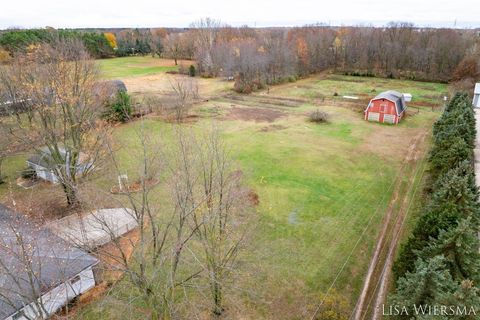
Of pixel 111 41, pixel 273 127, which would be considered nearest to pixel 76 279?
pixel 273 127

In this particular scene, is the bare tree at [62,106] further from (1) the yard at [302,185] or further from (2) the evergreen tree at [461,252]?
(2) the evergreen tree at [461,252]

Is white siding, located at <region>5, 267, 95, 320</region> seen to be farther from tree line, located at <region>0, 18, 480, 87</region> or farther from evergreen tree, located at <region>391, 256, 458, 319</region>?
tree line, located at <region>0, 18, 480, 87</region>

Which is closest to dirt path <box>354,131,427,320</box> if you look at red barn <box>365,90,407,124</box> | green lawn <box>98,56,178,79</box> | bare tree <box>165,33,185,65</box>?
red barn <box>365,90,407,124</box>

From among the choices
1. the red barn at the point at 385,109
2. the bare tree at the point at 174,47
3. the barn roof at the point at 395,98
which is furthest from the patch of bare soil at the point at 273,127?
the bare tree at the point at 174,47

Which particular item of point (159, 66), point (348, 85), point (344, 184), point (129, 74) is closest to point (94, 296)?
point (344, 184)

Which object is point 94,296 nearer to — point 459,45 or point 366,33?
point 459,45
